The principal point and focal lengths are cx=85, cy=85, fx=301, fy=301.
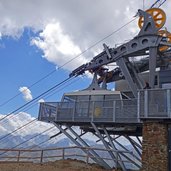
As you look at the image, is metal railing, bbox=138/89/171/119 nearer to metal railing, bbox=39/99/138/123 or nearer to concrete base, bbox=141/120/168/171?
concrete base, bbox=141/120/168/171

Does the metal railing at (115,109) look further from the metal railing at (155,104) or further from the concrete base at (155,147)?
the concrete base at (155,147)

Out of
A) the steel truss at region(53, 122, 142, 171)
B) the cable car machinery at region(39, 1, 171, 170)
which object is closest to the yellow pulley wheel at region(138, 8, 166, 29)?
the cable car machinery at region(39, 1, 171, 170)

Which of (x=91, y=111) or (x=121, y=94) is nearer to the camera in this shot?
(x=91, y=111)

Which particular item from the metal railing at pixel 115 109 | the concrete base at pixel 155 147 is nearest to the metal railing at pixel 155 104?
the metal railing at pixel 115 109

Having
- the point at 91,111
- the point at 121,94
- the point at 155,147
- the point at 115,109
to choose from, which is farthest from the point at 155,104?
the point at 121,94

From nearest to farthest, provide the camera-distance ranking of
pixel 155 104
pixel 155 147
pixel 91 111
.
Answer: pixel 155 147 < pixel 155 104 < pixel 91 111

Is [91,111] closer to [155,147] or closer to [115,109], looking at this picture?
[115,109]

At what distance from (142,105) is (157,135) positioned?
183 centimetres

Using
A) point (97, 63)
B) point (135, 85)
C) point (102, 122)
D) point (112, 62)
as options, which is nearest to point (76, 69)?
point (97, 63)

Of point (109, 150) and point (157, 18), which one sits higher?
point (157, 18)

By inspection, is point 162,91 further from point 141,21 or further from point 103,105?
point 141,21

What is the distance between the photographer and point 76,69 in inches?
1082

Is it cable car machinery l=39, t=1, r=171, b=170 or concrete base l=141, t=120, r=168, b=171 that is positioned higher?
cable car machinery l=39, t=1, r=171, b=170

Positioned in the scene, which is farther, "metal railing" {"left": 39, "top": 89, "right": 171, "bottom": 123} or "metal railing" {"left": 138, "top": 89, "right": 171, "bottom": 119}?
"metal railing" {"left": 39, "top": 89, "right": 171, "bottom": 123}
